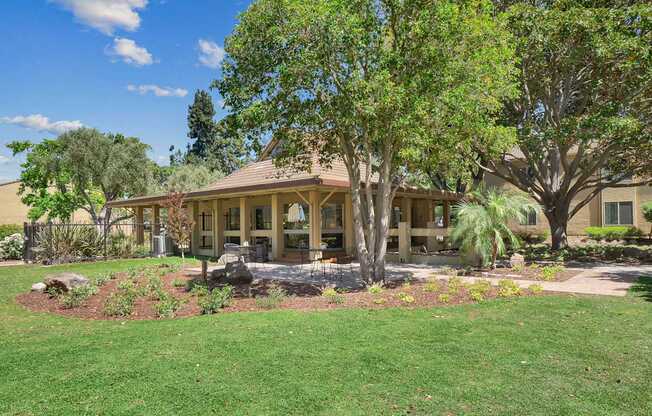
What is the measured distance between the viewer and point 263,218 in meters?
18.0

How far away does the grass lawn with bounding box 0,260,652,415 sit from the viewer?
3691 millimetres

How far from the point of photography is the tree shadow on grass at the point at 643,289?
8031mm

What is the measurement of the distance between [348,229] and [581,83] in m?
9.74

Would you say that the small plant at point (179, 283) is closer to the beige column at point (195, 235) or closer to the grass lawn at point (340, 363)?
the grass lawn at point (340, 363)

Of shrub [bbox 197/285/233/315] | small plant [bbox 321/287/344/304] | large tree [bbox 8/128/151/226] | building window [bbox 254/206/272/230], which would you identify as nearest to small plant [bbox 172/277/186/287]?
shrub [bbox 197/285/233/315]

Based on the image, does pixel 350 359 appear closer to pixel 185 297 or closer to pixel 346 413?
pixel 346 413

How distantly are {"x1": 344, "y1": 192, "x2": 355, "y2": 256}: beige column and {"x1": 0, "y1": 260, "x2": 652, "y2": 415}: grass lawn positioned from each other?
9.27m

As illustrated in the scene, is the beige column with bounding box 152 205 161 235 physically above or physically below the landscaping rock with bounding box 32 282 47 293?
above

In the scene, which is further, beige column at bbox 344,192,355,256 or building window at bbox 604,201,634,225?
building window at bbox 604,201,634,225

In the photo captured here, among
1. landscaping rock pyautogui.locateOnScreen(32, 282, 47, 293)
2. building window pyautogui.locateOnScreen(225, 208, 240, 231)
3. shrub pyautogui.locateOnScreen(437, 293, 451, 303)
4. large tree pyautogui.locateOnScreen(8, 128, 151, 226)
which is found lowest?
shrub pyautogui.locateOnScreen(437, 293, 451, 303)

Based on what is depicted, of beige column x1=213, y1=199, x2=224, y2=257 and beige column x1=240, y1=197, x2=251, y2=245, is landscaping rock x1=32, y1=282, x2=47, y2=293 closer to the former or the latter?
beige column x1=240, y1=197, x2=251, y2=245

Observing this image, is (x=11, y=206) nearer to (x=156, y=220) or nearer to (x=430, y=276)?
(x=156, y=220)

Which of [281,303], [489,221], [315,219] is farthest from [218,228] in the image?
[281,303]

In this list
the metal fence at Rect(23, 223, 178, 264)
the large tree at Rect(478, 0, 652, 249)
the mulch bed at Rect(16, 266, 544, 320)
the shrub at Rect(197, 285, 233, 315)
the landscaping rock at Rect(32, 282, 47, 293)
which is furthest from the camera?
the metal fence at Rect(23, 223, 178, 264)
